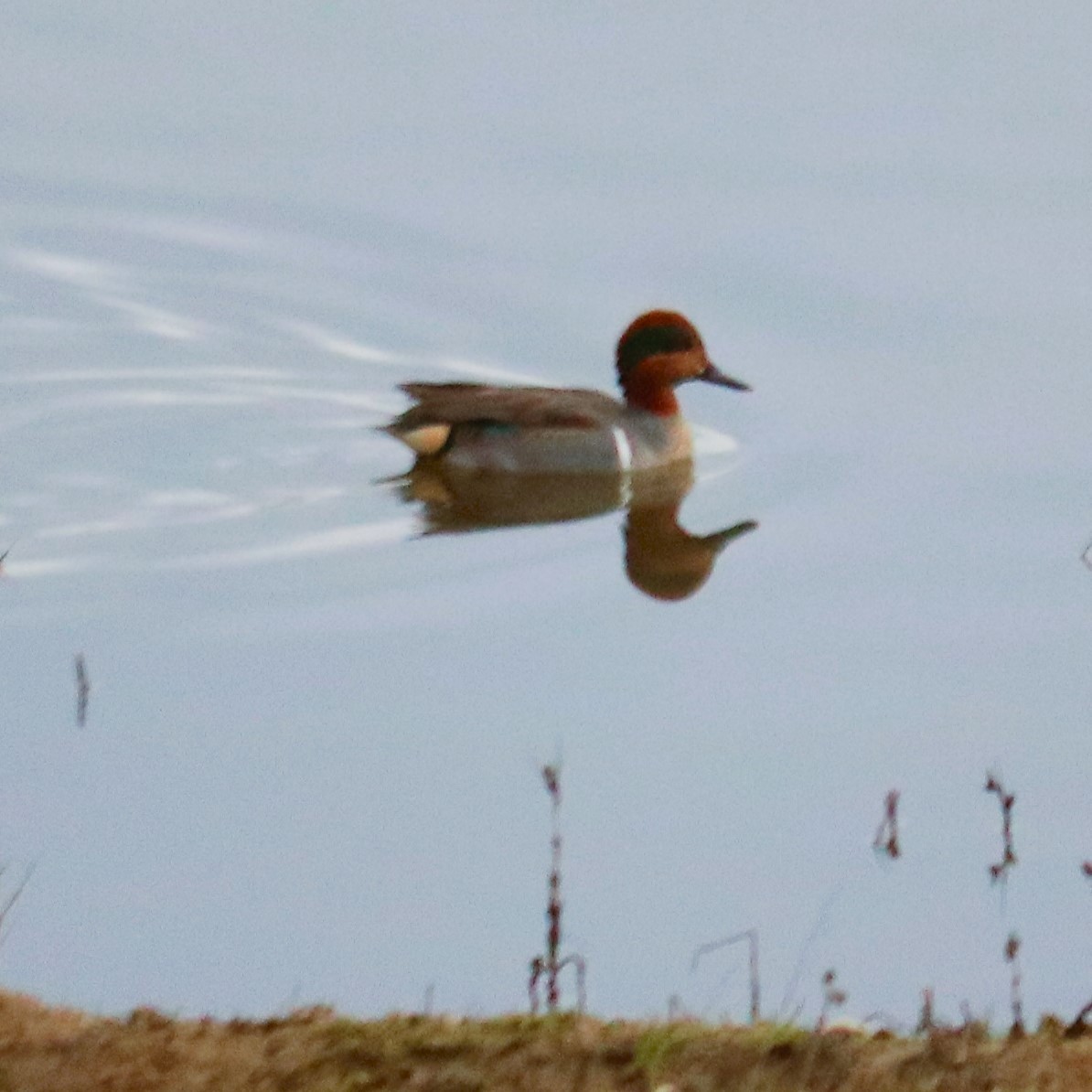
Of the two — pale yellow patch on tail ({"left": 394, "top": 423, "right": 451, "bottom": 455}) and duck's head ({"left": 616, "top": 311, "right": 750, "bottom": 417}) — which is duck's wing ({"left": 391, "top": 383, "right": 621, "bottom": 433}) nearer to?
pale yellow patch on tail ({"left": 394, "top": 423, "right": 451, "bottom": 455})

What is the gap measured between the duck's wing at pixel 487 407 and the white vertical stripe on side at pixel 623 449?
17cm

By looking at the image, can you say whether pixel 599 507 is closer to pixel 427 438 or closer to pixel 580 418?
pixel 580 418

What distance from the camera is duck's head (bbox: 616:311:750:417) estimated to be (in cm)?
1302

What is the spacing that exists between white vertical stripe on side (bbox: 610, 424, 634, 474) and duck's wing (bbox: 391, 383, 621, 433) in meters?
0.17

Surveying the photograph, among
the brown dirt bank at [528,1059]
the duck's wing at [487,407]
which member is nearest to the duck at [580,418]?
the duck's wing at [487,407]

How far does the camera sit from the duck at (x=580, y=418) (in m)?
12.3

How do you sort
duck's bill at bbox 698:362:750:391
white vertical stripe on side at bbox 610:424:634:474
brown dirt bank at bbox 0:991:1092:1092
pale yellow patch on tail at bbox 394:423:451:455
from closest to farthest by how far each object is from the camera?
brown dirt bank at bbox 0:991:1092:1092 < pale yellow patch on tail at bbox 394:423:451:455 < white vertical stripe on side at bbox 610:424:634:474 < duck's bill at bbox 698:362:750:391

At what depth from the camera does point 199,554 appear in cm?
1072

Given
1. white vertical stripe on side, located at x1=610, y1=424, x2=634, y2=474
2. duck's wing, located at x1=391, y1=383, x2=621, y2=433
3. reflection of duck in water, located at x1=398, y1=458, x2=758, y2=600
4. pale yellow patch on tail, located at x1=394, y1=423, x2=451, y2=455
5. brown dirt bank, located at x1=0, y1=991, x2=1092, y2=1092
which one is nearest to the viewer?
brown dirt bank, located at x1=0, y1=991, x2=1092, y2=1092

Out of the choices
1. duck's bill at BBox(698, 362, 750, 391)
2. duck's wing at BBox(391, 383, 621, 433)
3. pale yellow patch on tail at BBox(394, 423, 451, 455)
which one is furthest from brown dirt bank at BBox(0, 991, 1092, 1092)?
duck's bill at BBox(698, 362, 750, 391)

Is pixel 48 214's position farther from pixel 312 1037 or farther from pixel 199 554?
pixel 312 1037

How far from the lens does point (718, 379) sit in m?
13.0

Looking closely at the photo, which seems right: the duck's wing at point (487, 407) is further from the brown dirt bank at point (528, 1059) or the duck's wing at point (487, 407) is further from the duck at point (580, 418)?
the brown dirt bank at point (528, 1059)

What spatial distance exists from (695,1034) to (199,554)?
555cm
